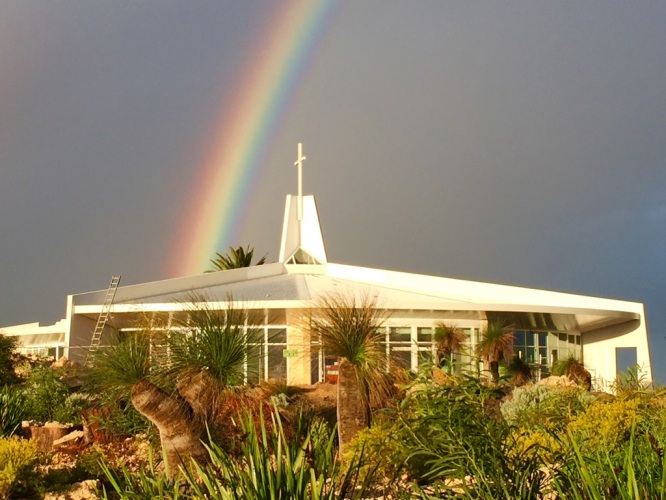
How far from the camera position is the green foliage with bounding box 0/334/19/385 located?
23.9 meters

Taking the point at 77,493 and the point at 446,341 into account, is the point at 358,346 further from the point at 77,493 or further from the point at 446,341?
the point at 446,341

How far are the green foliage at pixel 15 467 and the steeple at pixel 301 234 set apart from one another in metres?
35.1

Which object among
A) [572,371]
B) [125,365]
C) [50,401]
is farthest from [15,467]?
[572,371]

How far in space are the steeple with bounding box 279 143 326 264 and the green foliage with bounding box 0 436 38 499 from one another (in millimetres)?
35102

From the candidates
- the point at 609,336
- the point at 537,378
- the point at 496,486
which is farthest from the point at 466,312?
the point at 496,486

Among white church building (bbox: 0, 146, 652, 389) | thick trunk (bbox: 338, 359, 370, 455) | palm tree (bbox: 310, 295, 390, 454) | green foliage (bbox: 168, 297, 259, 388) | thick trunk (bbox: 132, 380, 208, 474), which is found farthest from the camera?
white church building (bbox: 0, 146, 652, 389)

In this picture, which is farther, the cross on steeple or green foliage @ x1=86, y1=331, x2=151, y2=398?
the cross on steeple

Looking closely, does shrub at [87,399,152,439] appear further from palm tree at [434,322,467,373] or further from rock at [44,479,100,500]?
palm tree at [434,322,467,373]

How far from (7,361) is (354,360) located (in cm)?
1404

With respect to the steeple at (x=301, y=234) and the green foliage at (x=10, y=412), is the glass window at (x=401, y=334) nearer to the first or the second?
the steeple at (x=301, y=234)

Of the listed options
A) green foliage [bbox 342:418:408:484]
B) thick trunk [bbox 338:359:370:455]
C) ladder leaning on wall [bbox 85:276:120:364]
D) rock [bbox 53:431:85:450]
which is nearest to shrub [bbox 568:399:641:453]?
green foliage [bbox 342:418:408:484]

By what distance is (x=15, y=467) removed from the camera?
11.2 m

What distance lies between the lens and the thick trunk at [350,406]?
1450 cm

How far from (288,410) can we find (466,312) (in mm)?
15562
